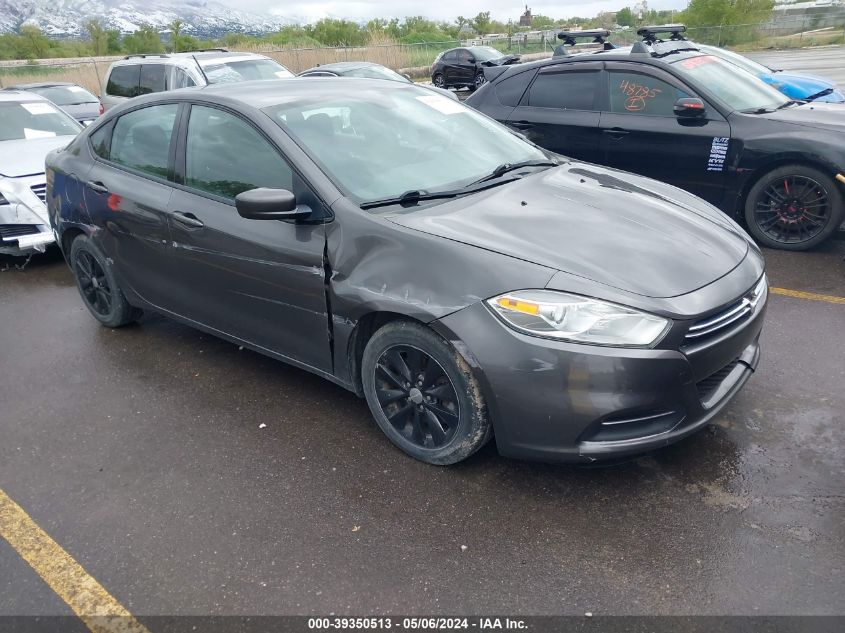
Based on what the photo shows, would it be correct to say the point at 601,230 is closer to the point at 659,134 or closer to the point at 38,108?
the point at 659,134

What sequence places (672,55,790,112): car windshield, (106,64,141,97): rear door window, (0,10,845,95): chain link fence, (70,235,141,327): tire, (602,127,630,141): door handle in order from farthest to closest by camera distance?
(0,10,845,95): chain link fence
(106,64,141,97): rear door window
(602,127,630,141): door handle
(672,55,790,112): car windshield
(70,235,141,327): tire

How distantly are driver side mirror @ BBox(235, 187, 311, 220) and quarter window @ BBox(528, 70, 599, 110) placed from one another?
4073mm

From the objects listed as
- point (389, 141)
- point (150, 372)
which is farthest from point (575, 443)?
point (150, 372)

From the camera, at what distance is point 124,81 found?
35.4ft

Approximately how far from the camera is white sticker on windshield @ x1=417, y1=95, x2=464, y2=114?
4066 millimetres

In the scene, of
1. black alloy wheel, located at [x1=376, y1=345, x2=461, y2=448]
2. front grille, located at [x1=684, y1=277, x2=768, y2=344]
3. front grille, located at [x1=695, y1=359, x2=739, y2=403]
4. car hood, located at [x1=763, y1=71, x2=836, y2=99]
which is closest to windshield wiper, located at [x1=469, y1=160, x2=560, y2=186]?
black alloy wheel, located at [x1=376, y1=345, x2=461, y2=448]

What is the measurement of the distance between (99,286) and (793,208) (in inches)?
210

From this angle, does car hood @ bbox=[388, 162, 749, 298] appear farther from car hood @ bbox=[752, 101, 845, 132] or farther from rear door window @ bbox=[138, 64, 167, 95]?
rear door window @ bbox=[138, 64, 167, 95]

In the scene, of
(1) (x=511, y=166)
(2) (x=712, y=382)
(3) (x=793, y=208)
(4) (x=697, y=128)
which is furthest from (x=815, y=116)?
(2) (x=712, y=382)

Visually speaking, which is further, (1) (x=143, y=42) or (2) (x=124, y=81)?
(1) (x=143, y=42)

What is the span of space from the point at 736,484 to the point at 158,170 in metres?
3.45

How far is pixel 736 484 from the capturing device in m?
2.85

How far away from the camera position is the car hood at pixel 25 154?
21.3 feet

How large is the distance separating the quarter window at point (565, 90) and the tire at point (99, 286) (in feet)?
13.7
